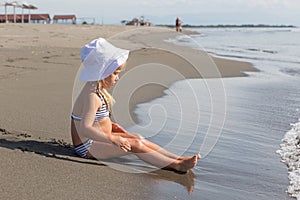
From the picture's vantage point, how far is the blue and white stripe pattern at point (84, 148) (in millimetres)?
3846

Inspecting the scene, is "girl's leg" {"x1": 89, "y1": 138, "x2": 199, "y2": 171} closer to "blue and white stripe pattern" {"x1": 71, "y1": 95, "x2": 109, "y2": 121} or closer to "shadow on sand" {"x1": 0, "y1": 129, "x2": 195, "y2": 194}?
"shadow on sand" {"x1": 0, "y1": 129, "x2": 195, "y2": 194}

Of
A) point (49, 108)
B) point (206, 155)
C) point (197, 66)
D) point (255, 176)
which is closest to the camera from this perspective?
point (255, 176)

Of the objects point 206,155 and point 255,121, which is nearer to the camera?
point 206,155

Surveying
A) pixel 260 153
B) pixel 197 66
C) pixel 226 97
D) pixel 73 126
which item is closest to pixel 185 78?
pixel 226 97

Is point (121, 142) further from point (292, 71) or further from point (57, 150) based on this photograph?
point (292, 71)

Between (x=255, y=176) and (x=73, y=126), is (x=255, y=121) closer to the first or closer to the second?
(x=255, y=176)

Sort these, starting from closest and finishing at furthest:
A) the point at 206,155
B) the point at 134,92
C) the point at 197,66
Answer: the point at 206,155 → the point at 134,92 → the point at 197,66

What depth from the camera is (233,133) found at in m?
5.21

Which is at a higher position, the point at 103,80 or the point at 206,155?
the point at 103,80

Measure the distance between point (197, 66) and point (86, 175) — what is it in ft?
30.5

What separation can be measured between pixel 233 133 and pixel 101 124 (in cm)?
192

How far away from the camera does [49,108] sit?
19.0 feet

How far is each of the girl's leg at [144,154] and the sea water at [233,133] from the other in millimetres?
164

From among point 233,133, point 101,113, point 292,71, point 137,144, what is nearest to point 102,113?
point 101,113
